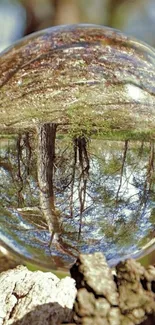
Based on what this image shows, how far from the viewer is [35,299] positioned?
8.52 ft

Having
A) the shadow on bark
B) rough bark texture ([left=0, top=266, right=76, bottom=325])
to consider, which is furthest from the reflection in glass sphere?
the shadow on bark

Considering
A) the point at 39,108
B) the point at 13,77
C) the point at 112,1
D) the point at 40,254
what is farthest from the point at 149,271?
the point at 112,1

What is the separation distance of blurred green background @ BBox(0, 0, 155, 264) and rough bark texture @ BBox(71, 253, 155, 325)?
18.0 ft

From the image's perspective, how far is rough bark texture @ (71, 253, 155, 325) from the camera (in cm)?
205

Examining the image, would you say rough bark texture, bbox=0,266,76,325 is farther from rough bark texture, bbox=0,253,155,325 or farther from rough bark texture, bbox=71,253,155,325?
rough bark texture, bbox=71,253,155,325

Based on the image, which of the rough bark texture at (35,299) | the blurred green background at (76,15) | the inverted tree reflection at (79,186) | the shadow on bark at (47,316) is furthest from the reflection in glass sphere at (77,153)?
the blurred green background at (76,15)

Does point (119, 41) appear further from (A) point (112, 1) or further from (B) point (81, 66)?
(A) point (112, 1)

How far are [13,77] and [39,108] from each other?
248mm

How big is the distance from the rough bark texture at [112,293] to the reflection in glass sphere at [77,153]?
347 millimetres

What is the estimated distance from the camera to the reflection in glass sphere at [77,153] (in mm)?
2457

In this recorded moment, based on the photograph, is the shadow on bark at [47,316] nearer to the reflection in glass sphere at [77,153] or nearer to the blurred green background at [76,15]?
the reflection in glass sphere at [77,153]

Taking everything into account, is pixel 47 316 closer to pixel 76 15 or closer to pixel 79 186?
pixel 79 186

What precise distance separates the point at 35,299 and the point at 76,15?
7009 millimetres

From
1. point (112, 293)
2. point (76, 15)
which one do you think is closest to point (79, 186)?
point (112, 293)
